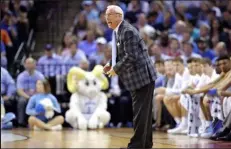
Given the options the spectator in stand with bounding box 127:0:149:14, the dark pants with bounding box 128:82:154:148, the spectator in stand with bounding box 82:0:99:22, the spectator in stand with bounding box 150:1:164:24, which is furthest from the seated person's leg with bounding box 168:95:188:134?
the spectator in stand with bounding box 82:0:99:22

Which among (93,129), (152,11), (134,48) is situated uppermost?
(152,11)

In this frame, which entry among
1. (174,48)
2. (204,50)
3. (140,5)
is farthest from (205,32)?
(140,5)

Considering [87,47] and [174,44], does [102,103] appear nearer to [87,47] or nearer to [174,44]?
[174,44]

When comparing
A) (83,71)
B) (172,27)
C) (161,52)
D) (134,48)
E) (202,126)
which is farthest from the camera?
(172,27)

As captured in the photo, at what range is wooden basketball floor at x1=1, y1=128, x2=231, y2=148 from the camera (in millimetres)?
8664

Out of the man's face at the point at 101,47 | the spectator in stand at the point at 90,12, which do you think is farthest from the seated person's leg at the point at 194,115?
the spectator in stand at the point at 90,12

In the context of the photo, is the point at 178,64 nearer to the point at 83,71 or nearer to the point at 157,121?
the point at 157,121

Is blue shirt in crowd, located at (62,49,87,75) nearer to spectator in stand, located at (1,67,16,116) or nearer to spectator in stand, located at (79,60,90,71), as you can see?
spectator in stand, located at (79,60,90,71)

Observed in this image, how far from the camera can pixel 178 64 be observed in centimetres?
1123

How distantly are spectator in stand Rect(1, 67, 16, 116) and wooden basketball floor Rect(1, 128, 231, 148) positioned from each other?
49.6 inches

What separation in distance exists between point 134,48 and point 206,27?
7154 millimetres

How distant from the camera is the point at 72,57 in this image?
13336 mm

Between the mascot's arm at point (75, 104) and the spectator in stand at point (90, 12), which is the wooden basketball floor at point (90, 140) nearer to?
the mascot's arm at point (75, 104)

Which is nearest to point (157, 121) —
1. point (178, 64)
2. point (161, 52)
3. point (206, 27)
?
point (178, 64)
